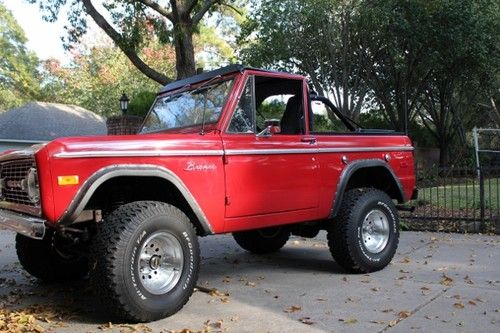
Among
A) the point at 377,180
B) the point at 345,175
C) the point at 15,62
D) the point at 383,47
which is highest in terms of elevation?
the point at 15,62

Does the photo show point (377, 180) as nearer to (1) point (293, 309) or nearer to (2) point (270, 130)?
(2) point (270, 130)

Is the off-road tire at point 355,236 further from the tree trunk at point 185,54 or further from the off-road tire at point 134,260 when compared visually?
the tree trunk at point 185,54

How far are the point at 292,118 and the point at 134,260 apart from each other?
2491mm

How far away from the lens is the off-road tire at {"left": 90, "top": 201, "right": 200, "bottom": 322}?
420 cm

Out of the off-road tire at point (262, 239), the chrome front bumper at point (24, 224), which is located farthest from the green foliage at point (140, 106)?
the chrome front bumper at point (24, 224)

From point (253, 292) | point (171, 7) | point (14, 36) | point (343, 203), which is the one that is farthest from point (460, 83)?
point (14, 36)

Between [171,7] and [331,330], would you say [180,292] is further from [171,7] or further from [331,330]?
[171,7]

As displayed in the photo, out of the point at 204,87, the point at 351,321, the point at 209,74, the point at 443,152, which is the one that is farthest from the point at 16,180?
the point at 443,152

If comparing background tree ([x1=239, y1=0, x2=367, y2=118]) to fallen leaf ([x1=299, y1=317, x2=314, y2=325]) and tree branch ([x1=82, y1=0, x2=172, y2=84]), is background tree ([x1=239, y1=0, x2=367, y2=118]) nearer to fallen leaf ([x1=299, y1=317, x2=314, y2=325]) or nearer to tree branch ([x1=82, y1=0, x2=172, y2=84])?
tree branch ([x1=82, y1=0, x2=172, y2=84])

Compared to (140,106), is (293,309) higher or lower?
lower

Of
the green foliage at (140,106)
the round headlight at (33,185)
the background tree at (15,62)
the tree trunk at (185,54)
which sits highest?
the background tree at (15,62)

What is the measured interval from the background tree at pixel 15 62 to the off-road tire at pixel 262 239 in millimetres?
37155

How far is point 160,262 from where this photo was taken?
4.61 meters

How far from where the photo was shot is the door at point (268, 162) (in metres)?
5.06
